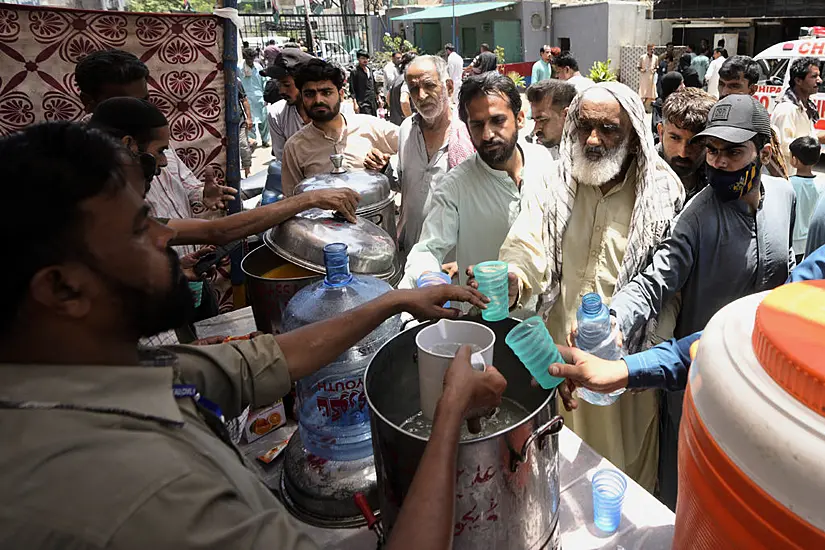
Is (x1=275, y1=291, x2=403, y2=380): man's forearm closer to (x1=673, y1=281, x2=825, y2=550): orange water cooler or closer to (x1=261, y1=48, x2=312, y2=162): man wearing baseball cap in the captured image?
(x1=673, y1=281, x2=825, y2=550): orange water cooler

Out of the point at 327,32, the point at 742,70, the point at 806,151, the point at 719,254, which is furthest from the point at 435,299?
the point at 327,32

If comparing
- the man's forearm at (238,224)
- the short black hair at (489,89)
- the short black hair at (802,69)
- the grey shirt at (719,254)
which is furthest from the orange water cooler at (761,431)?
the short black hair at (802,69)

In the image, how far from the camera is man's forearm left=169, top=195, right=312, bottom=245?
2021mm

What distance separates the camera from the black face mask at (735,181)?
6.51 ft

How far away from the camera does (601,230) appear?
2184 mm

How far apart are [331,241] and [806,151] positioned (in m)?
3.51

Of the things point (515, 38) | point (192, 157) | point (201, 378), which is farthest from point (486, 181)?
point (515, 38)

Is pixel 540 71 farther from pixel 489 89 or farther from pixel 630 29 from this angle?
pixel 630 29

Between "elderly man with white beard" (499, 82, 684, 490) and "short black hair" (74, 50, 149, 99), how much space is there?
2091 mm

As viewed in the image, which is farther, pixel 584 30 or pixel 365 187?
pixel 584 30

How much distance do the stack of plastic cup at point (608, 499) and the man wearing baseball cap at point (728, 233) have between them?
68 centimetres

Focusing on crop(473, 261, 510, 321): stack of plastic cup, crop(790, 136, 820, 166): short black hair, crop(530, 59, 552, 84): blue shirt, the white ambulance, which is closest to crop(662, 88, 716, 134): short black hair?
crop(790, 136, 820, 166): short black hair

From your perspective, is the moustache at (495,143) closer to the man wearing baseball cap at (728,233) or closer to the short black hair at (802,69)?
the man wearing baseball cap at (728,233)

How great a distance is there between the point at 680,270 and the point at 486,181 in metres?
0.95
